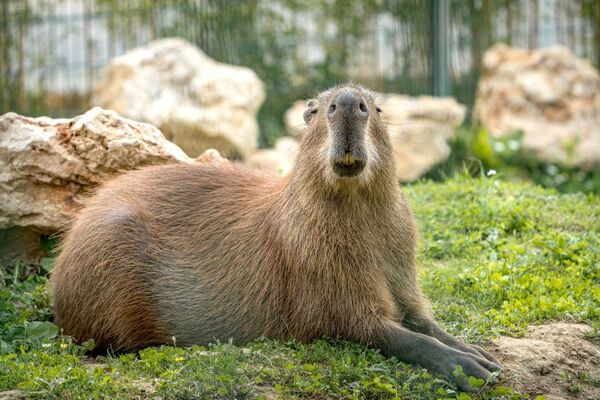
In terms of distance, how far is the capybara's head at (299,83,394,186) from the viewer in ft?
14.4

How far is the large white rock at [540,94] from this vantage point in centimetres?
1150

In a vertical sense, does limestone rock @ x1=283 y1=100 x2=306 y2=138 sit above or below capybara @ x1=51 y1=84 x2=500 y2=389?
above

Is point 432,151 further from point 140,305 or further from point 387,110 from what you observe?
point 140,305

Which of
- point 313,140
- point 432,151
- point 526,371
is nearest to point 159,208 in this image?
point 313,140

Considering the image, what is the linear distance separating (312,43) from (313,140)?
8.23 meters

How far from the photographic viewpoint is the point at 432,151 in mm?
10555

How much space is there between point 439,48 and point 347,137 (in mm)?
7204

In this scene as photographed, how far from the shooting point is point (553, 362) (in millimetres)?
4445

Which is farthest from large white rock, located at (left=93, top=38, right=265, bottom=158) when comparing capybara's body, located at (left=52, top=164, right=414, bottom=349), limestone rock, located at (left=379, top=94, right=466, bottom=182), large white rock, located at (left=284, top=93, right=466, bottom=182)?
capybara's body, located at (left=52, top=164, right=414, bottom=349)

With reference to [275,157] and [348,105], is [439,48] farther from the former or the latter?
[348,105]

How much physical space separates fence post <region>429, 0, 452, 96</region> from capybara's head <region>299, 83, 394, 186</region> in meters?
6.58

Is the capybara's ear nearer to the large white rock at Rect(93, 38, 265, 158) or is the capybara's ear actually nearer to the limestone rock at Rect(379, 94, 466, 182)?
the large white rock at Rect(93, 38, 265, 158)

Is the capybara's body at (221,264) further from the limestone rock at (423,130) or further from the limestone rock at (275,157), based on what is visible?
the limestone rock at (423,130)

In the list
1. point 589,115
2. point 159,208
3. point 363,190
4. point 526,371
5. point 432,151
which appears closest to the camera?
point 526,371
